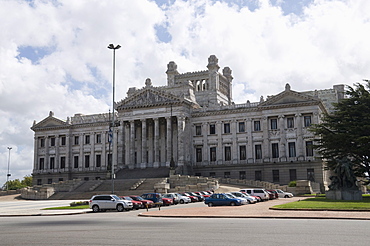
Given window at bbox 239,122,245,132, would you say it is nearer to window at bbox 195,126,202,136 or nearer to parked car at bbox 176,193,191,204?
window at bbox 195,126,202,136

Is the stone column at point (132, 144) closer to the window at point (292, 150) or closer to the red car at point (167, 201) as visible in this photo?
the window at point (292, 150)

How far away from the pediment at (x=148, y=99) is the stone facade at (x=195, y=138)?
7.1 inches

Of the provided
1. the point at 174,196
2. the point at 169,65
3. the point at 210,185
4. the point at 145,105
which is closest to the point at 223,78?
the point at 169,65

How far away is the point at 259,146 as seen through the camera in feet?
252

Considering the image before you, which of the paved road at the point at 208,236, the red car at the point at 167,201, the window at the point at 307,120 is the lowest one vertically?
the paved road at the point at 208,236

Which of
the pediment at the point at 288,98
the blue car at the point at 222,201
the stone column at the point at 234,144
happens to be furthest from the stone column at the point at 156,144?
the blue car at the point at 222,201

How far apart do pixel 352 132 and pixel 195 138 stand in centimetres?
3738

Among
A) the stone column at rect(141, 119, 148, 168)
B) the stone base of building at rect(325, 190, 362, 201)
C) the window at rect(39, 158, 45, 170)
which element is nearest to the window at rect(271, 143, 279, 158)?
the stone column at rect(141, 119, 148, 168)

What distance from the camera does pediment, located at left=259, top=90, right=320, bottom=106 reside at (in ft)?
238

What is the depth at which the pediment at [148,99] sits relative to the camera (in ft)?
259

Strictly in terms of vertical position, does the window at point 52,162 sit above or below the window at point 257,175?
above

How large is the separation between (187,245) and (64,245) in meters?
4.35

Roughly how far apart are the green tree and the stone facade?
20.2 meters

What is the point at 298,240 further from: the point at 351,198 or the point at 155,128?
the point at 155,128
